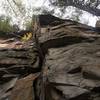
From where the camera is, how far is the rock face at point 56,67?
17.8ft

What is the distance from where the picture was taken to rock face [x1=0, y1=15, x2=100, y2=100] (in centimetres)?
544

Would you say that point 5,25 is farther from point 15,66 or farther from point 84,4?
point 15,66

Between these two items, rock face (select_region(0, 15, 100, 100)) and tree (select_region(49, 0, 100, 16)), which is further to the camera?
tree (select_region(49, 0, 100, 16))

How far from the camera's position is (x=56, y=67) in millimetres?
6113

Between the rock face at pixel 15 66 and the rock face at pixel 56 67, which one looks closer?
the rock face at pixel 56 67

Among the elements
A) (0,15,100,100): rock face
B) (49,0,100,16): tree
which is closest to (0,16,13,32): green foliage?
(49,0,100,16): tree

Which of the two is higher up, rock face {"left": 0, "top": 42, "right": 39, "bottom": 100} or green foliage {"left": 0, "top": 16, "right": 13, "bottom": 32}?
green foliage {"left": 0, "top": 16, "right": 13, "bottom": 32}

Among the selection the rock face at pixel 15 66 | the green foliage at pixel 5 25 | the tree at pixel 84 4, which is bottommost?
the rock face at pixel 15 66

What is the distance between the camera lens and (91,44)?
6.82 metres

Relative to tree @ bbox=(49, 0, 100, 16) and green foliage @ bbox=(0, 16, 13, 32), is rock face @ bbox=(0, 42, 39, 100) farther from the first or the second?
tree @ bbox=(49, 0, 100, 16)

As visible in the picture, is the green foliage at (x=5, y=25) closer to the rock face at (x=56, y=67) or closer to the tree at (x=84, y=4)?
the tree at (x=84, y=4)

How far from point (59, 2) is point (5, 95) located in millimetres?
8485

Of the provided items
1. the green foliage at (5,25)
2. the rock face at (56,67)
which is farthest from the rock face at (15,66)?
the green foliage at (5,25)

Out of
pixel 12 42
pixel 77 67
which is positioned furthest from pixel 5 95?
pixel 12 42
